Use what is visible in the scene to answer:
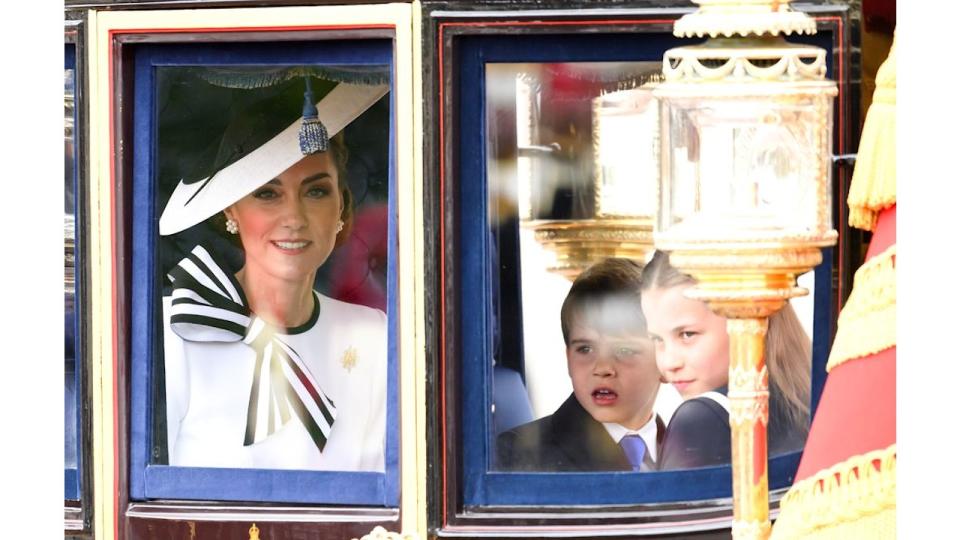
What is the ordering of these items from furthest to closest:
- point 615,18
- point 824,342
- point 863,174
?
1. point 824,342
2. point 615,18
3. point 863,174

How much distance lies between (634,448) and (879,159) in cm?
224

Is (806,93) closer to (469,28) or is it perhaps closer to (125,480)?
(469,28)

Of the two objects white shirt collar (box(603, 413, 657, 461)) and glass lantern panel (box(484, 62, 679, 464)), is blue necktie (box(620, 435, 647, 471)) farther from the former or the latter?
glass lantern panel (box(484, 62, 679, 464))

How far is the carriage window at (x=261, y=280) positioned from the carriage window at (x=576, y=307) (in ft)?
0.79

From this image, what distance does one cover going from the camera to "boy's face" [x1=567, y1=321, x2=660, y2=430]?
13.1 ft

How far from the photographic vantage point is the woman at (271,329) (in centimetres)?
409

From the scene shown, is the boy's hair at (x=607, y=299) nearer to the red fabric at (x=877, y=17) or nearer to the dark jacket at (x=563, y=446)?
the dark jacket at (x=563, y=446)

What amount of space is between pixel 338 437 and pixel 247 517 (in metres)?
0.29

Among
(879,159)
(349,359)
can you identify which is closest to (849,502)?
(879,159)

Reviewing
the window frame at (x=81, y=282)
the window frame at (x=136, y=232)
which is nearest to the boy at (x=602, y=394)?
the window frame at (x=136, y=232)

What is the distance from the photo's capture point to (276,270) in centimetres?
419

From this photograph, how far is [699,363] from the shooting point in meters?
4.02
